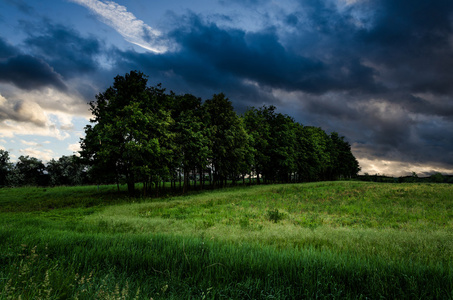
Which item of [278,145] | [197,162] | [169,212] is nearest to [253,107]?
[278,145]

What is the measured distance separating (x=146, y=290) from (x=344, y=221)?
43.9 feet

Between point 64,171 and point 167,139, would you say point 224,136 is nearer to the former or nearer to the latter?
point 167,139

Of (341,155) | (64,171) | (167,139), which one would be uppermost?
(341,155)

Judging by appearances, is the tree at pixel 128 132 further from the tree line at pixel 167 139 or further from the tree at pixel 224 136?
the tree at pixel 224 136

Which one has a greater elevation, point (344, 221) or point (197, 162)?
point (197, 162)

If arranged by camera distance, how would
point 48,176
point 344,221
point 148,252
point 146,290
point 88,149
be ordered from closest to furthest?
1. point 146,290
2. point 148,252
3. point 344,221
4. point 88,149
5. point 48,176

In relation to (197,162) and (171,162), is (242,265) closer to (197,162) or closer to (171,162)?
(171,162)

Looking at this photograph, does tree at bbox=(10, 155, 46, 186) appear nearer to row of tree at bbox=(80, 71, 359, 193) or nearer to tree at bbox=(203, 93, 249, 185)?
row of tree at bbox=(80, 71, 359, 193)

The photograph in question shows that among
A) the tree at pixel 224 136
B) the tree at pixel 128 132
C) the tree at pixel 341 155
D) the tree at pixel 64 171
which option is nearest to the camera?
the tree at pixel 128 132

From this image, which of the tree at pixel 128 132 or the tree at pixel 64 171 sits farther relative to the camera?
the tree at pixel 64 171

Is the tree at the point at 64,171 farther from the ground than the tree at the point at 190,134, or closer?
closer

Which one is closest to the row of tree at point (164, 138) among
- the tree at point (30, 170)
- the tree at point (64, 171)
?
the tree at point (64, 171)

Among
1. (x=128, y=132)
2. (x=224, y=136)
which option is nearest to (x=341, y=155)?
(x=224, y=136)

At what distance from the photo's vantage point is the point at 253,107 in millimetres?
50750
